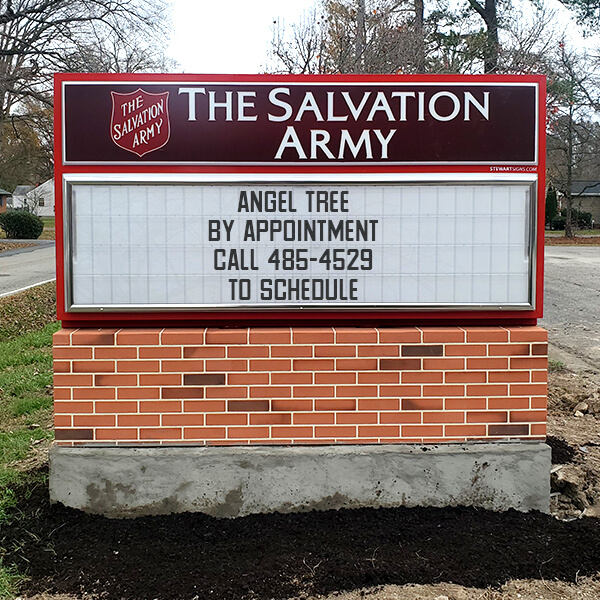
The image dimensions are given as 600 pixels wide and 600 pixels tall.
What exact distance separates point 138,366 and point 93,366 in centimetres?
23

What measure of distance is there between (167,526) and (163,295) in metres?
1.17

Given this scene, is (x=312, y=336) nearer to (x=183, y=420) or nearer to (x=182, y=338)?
(x=182, y=338)

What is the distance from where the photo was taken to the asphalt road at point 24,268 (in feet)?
47.9

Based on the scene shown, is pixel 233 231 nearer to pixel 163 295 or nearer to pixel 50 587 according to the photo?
pixel 163 295

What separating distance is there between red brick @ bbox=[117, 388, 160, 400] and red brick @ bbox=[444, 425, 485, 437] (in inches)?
60.1

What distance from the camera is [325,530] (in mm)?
3408

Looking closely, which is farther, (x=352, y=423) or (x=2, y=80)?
(x=2, y=80)

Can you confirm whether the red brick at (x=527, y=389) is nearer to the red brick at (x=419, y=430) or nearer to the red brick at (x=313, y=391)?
the red brick at (x=419, y=430)

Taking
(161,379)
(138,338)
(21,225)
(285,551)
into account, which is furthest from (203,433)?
(21,225)

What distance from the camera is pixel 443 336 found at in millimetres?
3572

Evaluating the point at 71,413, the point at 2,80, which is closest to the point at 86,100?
the point at 71,413

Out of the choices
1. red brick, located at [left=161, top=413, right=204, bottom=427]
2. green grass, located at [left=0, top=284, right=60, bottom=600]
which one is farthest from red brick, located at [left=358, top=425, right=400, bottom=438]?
green grass, located at [left=0, top=284, right=60, bottom=600]

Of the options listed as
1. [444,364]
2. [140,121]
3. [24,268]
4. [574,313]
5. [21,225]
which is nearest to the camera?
[140,121]

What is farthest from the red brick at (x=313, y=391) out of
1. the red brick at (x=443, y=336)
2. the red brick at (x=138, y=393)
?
the red brick at (x=138, y=393)
